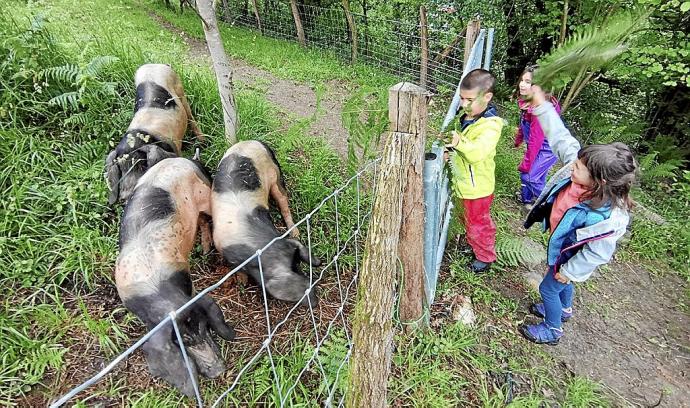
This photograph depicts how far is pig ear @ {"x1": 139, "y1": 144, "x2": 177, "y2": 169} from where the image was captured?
386 centimetres

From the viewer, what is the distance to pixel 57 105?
4270 mm

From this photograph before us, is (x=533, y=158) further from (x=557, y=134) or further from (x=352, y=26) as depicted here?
(x=352, y=26)

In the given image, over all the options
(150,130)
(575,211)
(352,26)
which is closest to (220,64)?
(150,130)

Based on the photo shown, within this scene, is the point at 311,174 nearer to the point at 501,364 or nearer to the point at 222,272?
the point at 222,272

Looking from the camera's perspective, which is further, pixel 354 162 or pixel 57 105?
pixel 57 105

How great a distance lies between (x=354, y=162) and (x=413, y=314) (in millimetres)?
1145

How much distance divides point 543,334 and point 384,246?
2052 millimetres

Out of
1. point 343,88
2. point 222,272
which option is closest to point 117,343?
point 222,272

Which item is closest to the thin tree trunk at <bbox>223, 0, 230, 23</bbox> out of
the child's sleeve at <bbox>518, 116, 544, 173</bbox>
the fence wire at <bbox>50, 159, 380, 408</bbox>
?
the fence wire at <bbox>50, 159, 380, 408</bbox>

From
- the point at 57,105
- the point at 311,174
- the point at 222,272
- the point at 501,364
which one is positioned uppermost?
the point at 57,105

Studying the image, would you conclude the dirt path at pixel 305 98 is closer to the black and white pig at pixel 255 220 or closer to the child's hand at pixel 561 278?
the black and white pig at pixel 255 220

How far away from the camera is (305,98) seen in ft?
22.2

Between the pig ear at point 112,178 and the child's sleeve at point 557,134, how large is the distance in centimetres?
348

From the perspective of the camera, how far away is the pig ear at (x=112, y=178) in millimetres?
3645
